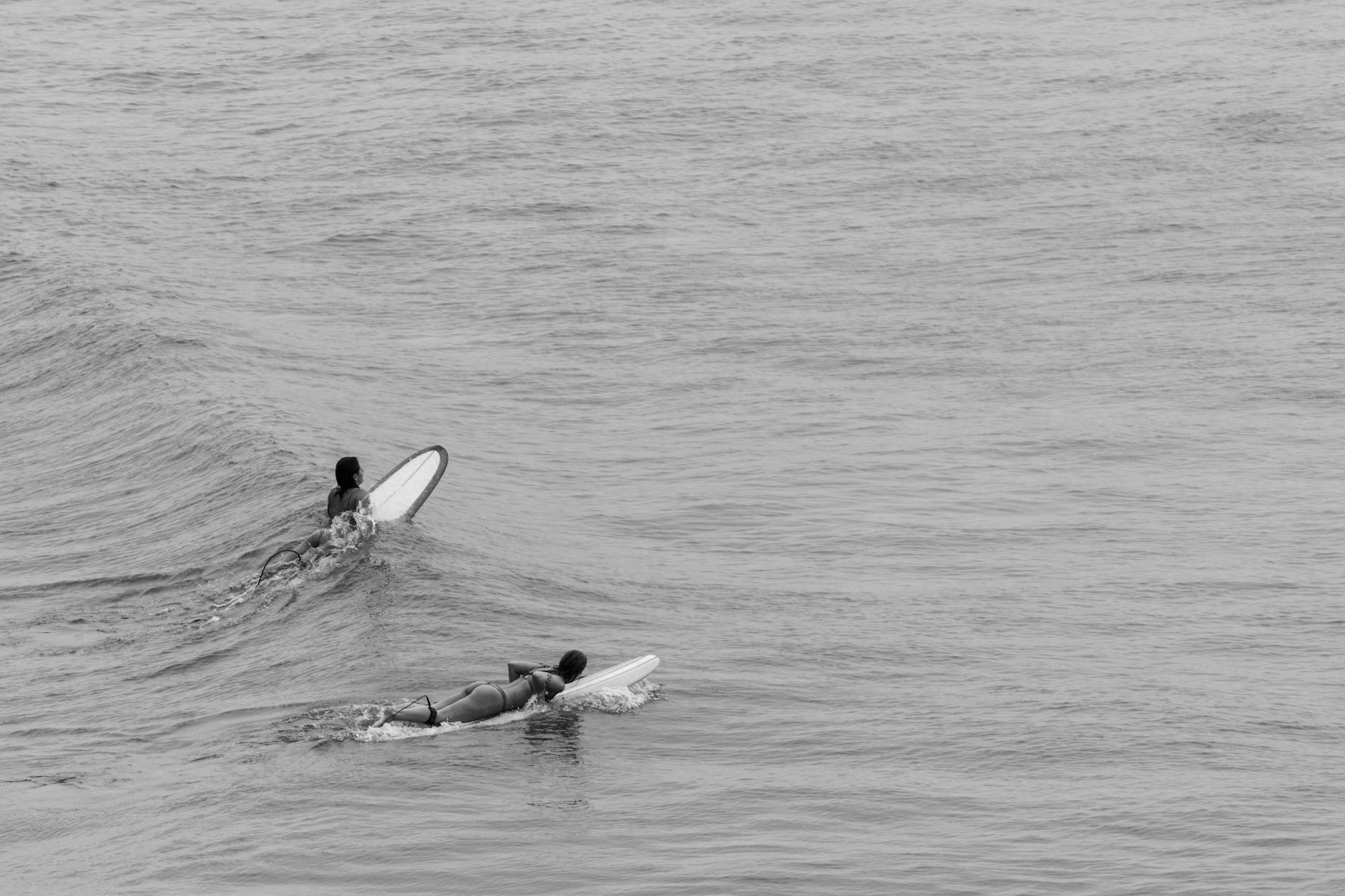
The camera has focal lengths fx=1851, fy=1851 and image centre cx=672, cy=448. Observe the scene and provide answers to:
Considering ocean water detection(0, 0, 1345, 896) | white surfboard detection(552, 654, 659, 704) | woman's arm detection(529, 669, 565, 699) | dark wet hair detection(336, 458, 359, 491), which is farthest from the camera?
dark wet hair detection(336, 458, 359, 491)

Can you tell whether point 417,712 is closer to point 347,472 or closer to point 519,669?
point 519,669

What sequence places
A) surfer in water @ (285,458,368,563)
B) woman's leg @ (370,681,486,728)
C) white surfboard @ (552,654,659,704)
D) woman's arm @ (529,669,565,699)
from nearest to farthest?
woman's leg @ (370,681,486,728) → woman's arm @ (529,669,565,699) → white surfboard @ (552,654,659,704) → surfer in water @ (285,458,368,563)

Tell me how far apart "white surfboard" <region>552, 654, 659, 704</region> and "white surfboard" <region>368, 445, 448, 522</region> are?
256 inches

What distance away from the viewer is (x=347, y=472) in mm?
31516

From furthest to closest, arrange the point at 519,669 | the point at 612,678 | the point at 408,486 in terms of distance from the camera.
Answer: the point at 408,486 → the point at 612,678 → the point at 519,669

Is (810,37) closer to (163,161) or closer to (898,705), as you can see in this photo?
(163,161)

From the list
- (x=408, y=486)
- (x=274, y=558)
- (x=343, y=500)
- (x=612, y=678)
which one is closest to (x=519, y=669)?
(x=612, y=678)

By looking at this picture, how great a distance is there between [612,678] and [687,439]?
16091mm

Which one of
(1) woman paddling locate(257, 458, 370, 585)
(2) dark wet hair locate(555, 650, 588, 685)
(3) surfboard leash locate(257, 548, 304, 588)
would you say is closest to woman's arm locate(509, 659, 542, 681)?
(2) dark wet hair locate(555, 650, 588, 685)

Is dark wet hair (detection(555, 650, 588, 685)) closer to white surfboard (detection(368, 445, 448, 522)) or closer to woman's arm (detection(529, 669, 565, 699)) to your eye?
woman's arm (detection(529, 669, 565, 699))

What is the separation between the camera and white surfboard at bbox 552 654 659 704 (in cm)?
2686

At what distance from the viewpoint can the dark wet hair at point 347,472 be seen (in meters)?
31.5

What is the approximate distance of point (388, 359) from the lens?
48531 millimetres

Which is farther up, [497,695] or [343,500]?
[343,500]
